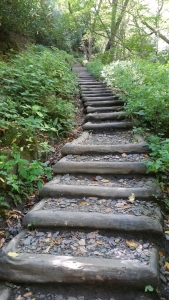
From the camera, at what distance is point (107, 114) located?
5.32 metres

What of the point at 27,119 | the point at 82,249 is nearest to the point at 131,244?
the point at 82,249

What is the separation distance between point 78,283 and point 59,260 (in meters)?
0.25

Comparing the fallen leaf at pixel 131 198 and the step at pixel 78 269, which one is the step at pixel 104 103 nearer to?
the fallen leaf at pixel 131 198

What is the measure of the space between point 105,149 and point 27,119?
4.61 ft

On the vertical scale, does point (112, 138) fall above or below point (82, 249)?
above

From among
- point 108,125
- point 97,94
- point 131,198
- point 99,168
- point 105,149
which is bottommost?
point 131,198

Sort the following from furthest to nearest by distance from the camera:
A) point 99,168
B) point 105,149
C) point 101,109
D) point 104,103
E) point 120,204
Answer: point 104,103 → point 101,109 → point 105,149 → point 99,168 → point 120,204

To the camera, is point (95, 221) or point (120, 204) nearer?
point (95, 221)

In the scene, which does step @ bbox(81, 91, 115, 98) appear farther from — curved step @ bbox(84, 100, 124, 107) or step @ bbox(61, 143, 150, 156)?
step @ bbox(61, 143, 150, 156)

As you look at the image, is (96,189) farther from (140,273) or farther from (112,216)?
(140,273)

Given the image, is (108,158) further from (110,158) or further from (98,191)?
(98,191)

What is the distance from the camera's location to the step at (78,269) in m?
1.88

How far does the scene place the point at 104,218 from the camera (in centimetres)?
244

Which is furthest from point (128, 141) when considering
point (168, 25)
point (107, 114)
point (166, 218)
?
point (168, 25)
